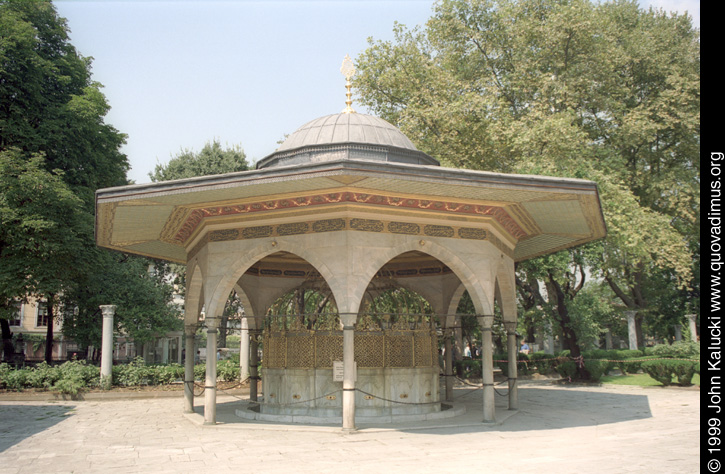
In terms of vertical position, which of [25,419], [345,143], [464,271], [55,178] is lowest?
[25,419]

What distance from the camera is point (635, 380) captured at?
1973 cm

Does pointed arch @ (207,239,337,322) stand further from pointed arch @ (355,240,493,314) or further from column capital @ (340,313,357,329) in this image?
pointed arch @ (355,240,493,314)

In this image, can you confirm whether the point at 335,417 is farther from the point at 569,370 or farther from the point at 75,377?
the point at 569,370

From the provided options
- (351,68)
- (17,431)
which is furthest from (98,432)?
Result: (351,68)

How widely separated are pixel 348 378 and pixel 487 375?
258 centimetres

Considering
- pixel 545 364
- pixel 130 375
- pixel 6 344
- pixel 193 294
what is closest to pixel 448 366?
pixel 193 294

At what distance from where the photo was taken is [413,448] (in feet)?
26.0

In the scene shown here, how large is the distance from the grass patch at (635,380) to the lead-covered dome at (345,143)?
36.4 feet

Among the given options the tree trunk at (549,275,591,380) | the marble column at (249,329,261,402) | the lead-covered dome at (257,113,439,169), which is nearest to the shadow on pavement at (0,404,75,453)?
the marble column at (249,329,261,402)

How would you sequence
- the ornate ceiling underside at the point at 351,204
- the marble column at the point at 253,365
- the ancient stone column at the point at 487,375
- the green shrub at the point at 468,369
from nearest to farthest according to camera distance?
the ornate ceiling underside at the point at 351,204, the ancient stone column at the point at 487,375, the marble column at the point at 253,365, the green shrub at the point at 468,369

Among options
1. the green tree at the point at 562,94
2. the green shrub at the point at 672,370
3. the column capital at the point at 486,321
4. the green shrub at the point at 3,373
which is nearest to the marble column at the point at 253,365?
the column capital at the point at 486,321

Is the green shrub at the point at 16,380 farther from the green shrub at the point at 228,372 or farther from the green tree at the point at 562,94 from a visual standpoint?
the green tree at the point at 562,94

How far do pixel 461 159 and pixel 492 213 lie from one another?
11741 millimetres

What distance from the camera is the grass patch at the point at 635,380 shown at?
18219mm
